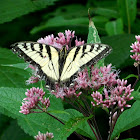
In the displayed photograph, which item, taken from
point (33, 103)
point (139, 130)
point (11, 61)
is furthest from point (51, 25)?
point (33, 103)

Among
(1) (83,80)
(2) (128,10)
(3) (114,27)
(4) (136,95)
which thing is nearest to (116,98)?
(4) (136,95)

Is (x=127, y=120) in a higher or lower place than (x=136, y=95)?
lower

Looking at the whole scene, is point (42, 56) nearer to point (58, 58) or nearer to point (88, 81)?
point (58, 58)

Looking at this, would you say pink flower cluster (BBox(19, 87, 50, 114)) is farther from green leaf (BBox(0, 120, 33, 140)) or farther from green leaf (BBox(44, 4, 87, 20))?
green leaf (BBox(44, 4, 87, 20))

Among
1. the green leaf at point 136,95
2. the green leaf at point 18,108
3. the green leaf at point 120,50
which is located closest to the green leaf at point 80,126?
the green leaf at point 18,108

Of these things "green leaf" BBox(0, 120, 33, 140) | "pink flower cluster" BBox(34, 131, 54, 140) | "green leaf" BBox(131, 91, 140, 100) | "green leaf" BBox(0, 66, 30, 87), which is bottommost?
"green leaf" BBox(0, 120, 33, 140)

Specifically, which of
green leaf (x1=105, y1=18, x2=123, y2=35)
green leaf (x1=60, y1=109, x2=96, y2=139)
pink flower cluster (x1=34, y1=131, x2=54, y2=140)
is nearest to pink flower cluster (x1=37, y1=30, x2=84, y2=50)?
green leaf (x1=60, y1=109, x2=96, y2=139)

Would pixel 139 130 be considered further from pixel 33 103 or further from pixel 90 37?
pixel 33 103
